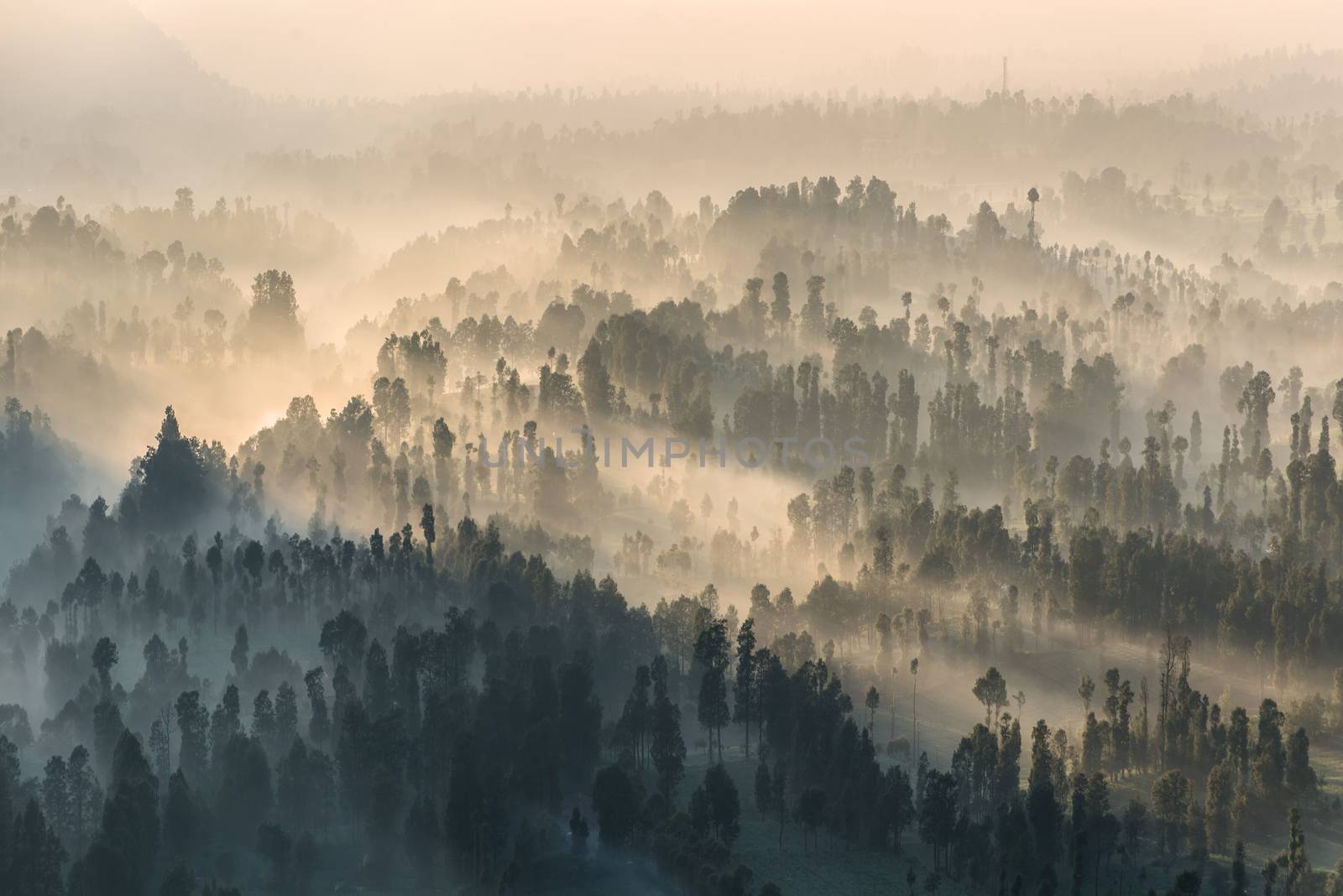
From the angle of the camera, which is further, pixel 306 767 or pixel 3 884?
pixel 306 767

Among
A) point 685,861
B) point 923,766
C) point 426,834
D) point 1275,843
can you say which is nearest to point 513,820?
point 426,834

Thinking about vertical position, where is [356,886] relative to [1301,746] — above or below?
below

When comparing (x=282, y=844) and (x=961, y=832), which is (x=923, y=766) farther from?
(x=282, y=844)

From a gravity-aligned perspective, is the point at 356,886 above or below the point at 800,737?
below

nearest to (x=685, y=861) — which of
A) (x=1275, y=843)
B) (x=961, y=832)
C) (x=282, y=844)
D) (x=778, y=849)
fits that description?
(x=778, y=849)

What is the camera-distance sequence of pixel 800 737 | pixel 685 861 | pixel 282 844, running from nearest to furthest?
pixel 685 861 → pixel 282 844 → pixel 800 737

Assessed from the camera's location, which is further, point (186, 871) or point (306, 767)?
point (306, 767)

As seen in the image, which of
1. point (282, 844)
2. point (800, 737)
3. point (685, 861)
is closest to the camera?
point (685, 861)

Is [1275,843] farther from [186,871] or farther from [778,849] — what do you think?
[186,871]

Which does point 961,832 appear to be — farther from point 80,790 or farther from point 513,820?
point 80,790
